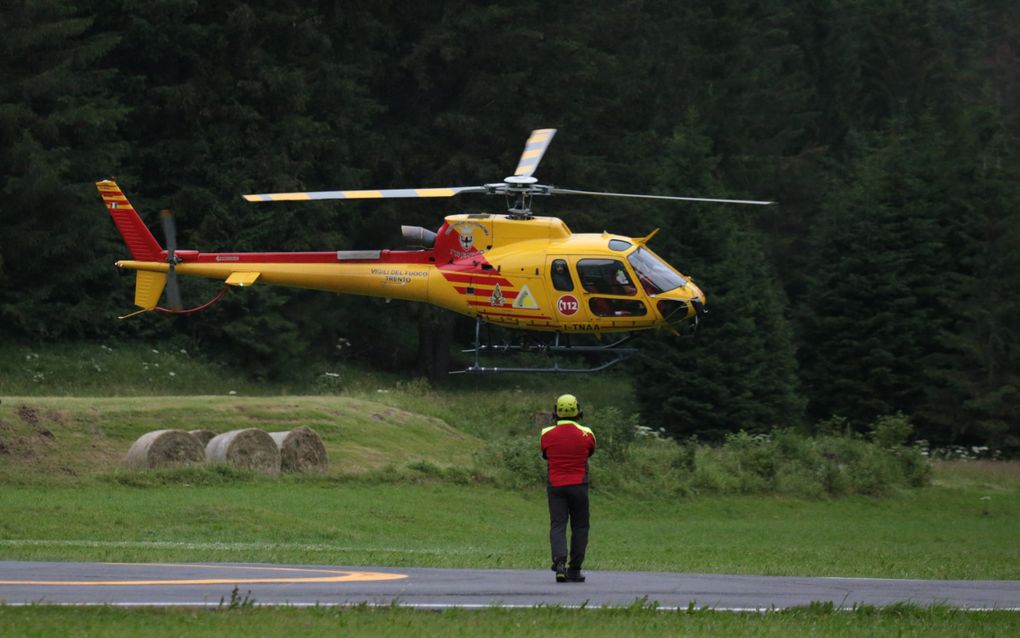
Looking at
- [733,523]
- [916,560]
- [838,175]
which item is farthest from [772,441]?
[838,175]

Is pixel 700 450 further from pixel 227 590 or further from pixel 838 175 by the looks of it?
pixel 838 175

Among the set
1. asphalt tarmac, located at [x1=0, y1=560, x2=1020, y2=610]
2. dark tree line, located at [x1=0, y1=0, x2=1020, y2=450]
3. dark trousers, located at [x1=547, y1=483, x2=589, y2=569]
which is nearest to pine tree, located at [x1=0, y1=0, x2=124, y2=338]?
dark tree line, located at [x1=0, y1=0, x2=1020, y2=450]

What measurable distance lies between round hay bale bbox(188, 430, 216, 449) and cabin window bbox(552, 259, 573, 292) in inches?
365

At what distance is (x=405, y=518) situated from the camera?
29.3m

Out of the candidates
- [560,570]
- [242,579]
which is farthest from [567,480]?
[242,579]

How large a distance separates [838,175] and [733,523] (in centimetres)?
4682

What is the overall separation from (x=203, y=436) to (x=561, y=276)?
963 cm

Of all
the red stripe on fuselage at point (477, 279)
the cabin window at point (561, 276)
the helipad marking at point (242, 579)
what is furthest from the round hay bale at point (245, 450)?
→ the helipad marking at point (242, 579)

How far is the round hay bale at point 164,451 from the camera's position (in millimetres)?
30078

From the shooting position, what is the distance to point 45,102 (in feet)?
156

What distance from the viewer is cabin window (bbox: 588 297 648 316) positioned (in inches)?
1011

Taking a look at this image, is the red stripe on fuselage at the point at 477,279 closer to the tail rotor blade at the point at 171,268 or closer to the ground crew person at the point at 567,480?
the tail rotor blade at the point at 171,268

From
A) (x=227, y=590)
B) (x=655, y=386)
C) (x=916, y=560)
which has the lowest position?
(x=655, y=386)

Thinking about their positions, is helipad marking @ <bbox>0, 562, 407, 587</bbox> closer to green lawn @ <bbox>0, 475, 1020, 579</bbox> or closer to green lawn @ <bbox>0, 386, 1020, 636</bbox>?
green lawn @ <bbox>0, 386, 1020, 636</bbox>
